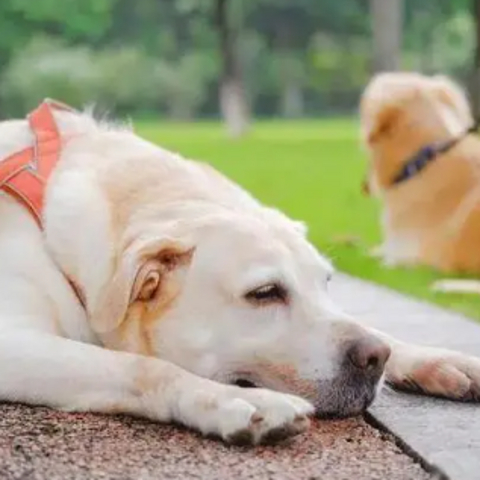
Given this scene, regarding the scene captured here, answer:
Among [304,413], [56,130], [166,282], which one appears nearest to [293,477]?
[304,413]

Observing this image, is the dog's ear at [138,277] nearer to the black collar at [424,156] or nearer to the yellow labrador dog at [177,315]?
the yellow labrador dog at [177,315]

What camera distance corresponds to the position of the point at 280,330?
10.3 ft

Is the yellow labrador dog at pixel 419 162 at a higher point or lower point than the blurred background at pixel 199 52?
higher

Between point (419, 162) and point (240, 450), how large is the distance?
554 cm

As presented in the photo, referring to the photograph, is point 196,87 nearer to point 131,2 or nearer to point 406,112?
point 131,2

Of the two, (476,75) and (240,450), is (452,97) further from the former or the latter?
(240,450)

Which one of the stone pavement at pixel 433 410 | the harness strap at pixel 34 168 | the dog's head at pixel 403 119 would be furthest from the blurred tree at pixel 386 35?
the harness strap at pixel 34 168

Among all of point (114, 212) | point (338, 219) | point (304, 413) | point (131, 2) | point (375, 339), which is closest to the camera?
point (304, 413)

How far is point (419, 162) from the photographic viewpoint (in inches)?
322

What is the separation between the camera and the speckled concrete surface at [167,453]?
2689 mm

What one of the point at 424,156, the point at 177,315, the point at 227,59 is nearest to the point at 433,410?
the point at 177,315

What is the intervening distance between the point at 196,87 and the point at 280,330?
4288cm

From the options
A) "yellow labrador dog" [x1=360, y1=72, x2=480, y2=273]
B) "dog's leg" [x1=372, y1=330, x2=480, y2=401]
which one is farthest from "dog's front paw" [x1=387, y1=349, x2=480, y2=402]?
"yellow labrador dog" [x1=360, y1=72, x2=480, y2=273]

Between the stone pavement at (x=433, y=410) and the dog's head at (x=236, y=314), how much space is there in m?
0.16
